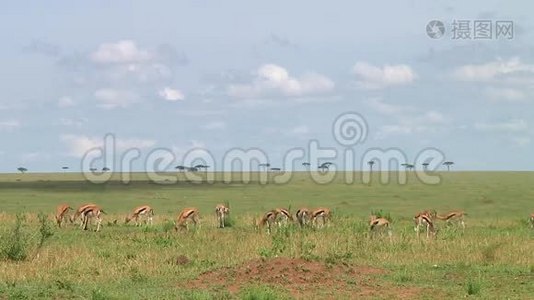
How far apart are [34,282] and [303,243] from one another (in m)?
8.24

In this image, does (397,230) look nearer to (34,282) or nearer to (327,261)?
(327,261)

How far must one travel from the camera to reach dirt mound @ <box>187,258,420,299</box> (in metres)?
14.0

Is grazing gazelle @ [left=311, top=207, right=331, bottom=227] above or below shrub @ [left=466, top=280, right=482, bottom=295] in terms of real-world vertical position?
above

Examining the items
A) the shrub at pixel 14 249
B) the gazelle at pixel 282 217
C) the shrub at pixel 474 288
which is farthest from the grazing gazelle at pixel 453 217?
the shrub at pixel 14 249

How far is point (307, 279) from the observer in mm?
15062

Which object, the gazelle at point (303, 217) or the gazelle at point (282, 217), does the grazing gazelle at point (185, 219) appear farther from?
the gazelle at point (303, 217)

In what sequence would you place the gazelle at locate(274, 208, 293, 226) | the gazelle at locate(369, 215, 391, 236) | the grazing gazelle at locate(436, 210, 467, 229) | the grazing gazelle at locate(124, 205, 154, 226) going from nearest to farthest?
the gazelle at locate(369, 215, 391, 236), the gazelle at locate(274, 208, 293, 226), the grazing gazelle at locate(436, 210, 467, 229), the grazing gazelle at locate(124, 205, 154, 226)

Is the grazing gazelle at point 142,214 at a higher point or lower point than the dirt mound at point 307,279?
higher

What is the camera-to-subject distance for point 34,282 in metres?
15.2

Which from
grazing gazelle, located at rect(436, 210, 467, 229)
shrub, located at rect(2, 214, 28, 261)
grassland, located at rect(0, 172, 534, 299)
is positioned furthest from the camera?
grazing gazelle, located at rect(436, 210, 467, 229)

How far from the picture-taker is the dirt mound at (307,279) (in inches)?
553

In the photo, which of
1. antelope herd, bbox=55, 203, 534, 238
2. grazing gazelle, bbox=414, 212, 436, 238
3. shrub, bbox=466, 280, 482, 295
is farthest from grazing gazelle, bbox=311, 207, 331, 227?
shrub, bbox=466, 280, 482, 295

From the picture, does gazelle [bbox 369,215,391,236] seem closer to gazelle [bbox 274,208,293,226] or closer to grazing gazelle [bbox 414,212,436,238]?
grazing gazelle [bbox 414,212,436,238]

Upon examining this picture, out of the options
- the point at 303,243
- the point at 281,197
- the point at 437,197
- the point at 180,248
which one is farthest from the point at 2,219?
the point at 437,197
